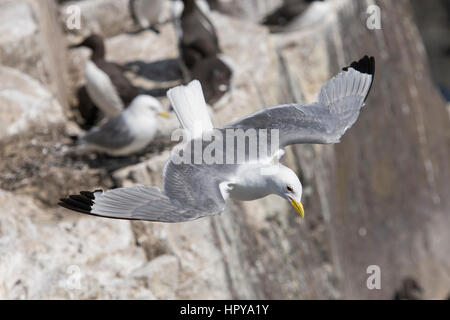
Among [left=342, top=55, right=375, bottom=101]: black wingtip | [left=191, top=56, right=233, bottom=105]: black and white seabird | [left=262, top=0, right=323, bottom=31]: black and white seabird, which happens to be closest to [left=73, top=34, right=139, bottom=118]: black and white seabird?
[left=191, top=56, right=233, bottom=105]: black and white seabird

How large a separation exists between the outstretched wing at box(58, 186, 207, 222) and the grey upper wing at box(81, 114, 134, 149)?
72.2 inches

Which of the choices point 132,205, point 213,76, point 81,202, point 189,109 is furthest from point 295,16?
point 81,202

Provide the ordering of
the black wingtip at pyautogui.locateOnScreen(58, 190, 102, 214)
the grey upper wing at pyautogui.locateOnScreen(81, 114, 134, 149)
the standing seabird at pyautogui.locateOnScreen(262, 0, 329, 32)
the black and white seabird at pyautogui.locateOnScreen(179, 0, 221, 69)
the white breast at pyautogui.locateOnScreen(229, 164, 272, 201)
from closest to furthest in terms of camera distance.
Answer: the black wingtip at pyautogui.locateOnScreen(58, 190, 102, 214) → the white breast at pyautogui.locateOnScreen(229, 164, 272, 201) → the grey upper wing at pyautogui.locateOnScreen(81, 114, 134, 149) → the black and white seabird at pyautogui.locateOnScreen(179, 0, 221, 69) → the standing seabird at pyautogui.locateOnScreen(262, 0, 329, 32)

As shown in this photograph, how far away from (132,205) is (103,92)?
3004 millimetres

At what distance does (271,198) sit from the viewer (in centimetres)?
600

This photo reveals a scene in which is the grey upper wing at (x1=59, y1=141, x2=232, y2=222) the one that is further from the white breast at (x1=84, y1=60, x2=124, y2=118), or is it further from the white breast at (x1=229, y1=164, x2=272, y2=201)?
the white breast at (x1=84, y1=60, x2=124, y2=118)

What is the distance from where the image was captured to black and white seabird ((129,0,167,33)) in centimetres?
755

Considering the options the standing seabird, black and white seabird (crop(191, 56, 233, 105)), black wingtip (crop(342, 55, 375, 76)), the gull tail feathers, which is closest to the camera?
the gull tail feathers

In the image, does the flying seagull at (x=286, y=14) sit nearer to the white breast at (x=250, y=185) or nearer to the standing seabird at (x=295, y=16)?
the standing seabird at (x=295, y=16)

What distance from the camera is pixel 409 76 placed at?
9227 millimetres

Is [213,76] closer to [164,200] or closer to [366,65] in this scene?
[366,65]
